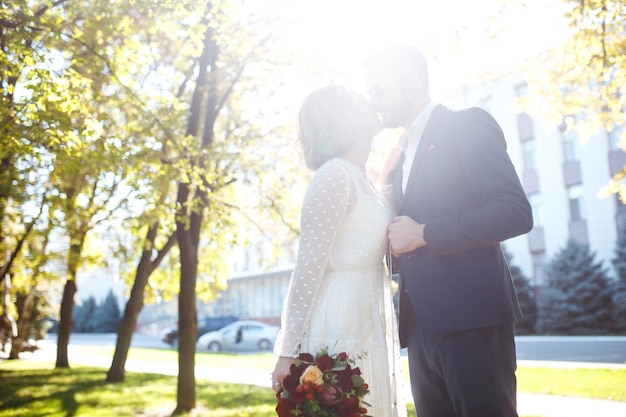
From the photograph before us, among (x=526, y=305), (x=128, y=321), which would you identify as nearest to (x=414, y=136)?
(x=128, y=321)

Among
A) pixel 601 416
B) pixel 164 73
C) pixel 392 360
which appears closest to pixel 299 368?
pixel 392 360

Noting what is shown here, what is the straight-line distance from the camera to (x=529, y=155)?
115 feet

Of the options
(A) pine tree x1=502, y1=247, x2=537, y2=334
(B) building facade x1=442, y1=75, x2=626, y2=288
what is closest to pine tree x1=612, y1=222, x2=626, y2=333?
(B) building facade x1=442, y1=75, x2=626, y2=288

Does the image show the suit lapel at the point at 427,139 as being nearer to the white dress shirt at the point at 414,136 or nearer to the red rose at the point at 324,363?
the white dress shirt at the point at 414,136

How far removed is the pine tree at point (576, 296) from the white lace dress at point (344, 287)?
28951 mm

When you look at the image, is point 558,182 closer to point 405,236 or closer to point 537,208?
point 537,208

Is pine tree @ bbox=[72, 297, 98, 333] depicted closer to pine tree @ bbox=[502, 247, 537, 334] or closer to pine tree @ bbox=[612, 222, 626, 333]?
pine tree @ bbox=[502, 247, 537, 334]

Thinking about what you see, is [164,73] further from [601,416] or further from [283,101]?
[601,416]

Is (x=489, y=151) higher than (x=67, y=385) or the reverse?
higher

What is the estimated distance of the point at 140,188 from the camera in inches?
374

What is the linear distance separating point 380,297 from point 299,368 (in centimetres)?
65

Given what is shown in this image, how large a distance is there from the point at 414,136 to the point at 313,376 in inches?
53.4

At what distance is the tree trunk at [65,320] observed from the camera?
19.4 m

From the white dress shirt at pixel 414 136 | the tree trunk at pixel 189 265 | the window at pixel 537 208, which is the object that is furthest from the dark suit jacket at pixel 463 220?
the window at pixel 537 208
